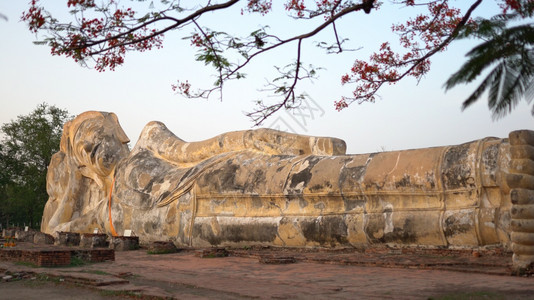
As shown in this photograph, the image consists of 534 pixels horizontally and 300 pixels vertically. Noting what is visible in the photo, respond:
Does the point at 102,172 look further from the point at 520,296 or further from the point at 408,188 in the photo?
the point at 520,296

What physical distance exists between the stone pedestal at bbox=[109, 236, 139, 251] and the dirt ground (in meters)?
2.36

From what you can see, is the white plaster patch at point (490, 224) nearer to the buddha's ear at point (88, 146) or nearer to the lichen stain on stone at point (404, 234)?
the lichen stain on stone at point (404, 234)

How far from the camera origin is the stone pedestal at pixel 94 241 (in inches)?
450

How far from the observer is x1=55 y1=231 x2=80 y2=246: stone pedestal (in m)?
12.1

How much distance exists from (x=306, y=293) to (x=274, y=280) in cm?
105

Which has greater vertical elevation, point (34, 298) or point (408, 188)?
point (408, 188)

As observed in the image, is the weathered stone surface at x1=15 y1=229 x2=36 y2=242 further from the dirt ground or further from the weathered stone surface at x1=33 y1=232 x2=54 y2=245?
the dirt ground

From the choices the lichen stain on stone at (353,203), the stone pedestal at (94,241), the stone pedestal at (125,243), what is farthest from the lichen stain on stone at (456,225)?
the stone pedestal at (94,241)

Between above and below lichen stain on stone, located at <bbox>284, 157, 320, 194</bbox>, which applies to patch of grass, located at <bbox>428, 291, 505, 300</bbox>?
below

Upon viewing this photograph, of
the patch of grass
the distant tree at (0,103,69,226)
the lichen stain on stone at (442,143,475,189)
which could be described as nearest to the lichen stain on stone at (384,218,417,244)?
the lichen stain on stone at (442,143,475,189)

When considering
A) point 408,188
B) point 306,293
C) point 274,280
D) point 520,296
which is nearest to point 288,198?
point 408,188

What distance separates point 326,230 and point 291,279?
2946 millimetres

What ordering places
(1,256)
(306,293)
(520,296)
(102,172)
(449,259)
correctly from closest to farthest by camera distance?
(520,296) → (306,293) → (449,259) → (1,256) → (102,172)

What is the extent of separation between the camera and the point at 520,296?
4969 mm
